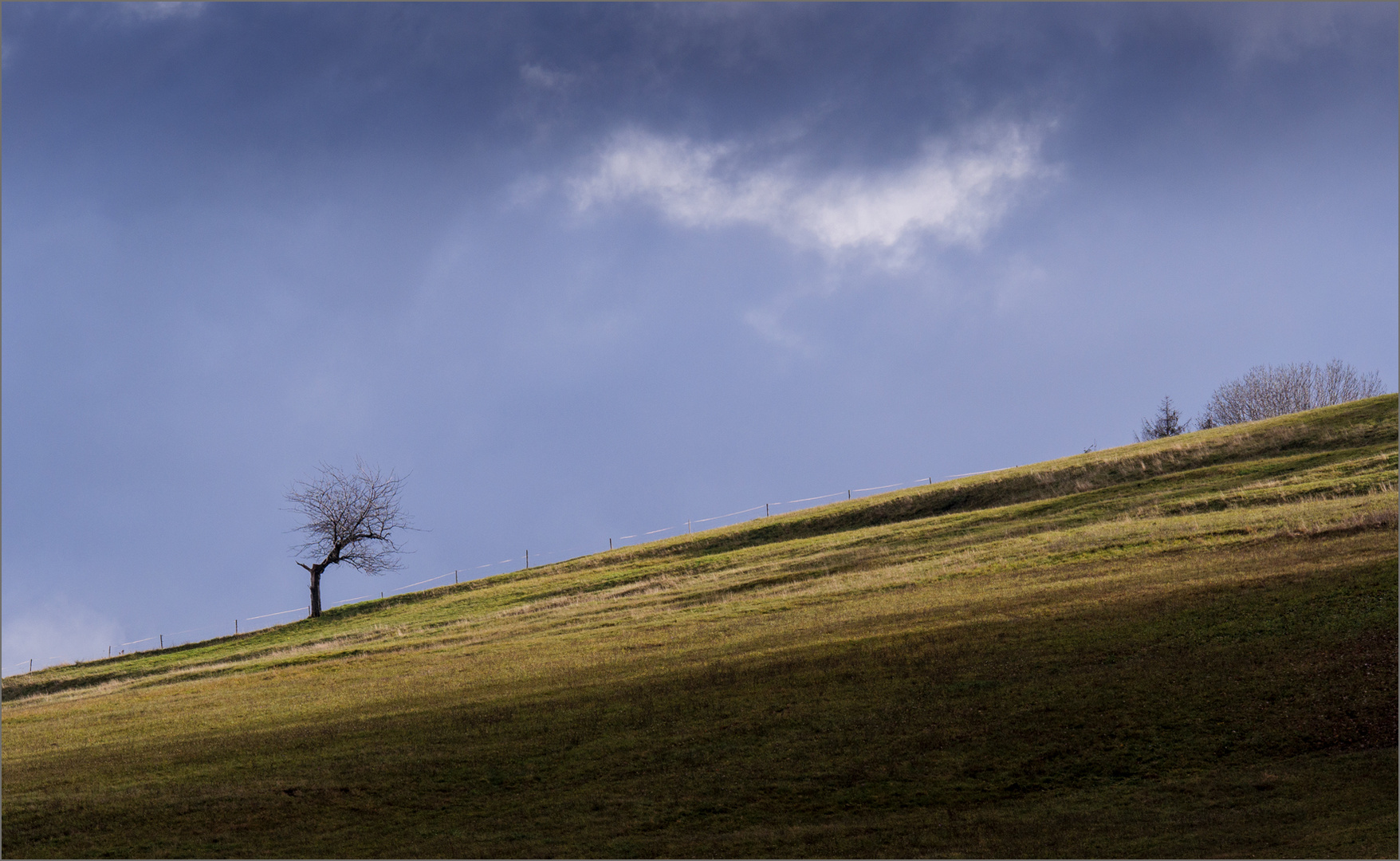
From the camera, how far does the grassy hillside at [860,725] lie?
14.2 metres

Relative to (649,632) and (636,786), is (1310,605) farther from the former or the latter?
(649,632)

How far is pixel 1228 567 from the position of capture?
1000 inches

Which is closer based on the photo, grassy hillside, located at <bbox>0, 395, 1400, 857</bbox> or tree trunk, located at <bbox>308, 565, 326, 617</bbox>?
grassy hillside, located at <bbox>0, 395, 1400, 857</bbox>

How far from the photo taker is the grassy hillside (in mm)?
14180

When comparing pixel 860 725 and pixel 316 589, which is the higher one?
pixel 316 589

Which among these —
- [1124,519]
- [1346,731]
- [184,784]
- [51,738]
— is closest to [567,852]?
[184,784]

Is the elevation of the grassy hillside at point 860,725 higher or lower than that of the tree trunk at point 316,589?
lower

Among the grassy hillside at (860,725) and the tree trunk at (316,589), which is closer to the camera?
the grassy hillside at (860,725)

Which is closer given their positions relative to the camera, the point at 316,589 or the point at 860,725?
the point at 860,725

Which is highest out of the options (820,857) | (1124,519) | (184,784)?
(1124,519)

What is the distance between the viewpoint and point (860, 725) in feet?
59.9

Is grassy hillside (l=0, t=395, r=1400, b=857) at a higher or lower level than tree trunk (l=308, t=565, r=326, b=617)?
lower

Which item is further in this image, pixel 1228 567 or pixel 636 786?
pixel 1228 567

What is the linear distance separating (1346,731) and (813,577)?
24435mm
